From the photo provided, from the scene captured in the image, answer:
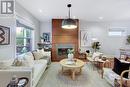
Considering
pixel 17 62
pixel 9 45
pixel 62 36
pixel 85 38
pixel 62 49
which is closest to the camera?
pixel 17 62

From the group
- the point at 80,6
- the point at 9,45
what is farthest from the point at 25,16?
the point at 80,6

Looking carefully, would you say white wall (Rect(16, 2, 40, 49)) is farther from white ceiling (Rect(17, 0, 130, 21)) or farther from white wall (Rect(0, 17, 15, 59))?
white wall (Rect(0, 17, 15, 59))

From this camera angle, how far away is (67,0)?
440 cm

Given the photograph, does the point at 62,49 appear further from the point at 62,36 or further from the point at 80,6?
the point at 80,6

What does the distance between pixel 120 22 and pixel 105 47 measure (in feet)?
6.47

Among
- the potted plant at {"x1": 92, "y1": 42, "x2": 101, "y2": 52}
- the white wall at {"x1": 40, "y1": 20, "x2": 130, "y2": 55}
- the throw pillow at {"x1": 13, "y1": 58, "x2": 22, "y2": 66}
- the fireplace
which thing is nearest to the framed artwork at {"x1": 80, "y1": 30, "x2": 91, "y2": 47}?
the white wall at {"x1": 40, "y1": 20, "x2": 130, "y2": 55}

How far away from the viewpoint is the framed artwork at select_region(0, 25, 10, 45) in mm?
3912

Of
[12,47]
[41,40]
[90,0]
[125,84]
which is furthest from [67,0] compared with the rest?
[41,40]

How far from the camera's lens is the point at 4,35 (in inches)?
158

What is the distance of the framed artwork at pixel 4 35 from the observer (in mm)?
3912

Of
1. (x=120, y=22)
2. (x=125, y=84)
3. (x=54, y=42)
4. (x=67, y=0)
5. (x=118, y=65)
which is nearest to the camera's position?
(x=125, y=84)

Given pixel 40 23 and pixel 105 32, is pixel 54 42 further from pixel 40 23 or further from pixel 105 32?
pixel 105 32

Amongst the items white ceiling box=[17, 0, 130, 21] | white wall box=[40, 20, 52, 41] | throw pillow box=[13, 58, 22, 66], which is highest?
white ceiling box=[17, 0, 130, 21]

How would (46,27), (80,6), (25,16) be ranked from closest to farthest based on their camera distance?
1. (80,6)
2. (25,16)
3. (46,27)
